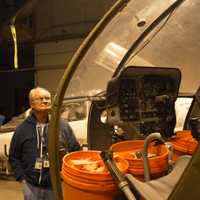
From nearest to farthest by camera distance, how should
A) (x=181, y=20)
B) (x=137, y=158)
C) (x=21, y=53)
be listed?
(x=137, y=158), (x=181, y=20), (x=21, y=53)

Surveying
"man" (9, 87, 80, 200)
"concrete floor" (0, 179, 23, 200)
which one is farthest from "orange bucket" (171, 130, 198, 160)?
"concrete floor" (0, 179, 23, 200)

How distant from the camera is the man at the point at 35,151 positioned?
9.95 ft

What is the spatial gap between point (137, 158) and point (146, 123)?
55cm

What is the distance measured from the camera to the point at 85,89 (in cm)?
326

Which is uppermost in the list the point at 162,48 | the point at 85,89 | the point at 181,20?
the point at 181,20

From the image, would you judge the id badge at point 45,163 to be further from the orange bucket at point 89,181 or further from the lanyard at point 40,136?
the orange bucket at point 89,181

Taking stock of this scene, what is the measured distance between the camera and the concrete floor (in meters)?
5.34

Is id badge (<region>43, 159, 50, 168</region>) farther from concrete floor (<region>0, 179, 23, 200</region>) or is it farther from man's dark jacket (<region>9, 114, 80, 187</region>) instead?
concrete floor (<region>0, 179, 23, 200</region>)

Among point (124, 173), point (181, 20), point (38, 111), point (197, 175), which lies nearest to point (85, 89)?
point (38, 111)

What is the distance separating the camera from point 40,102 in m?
3.09

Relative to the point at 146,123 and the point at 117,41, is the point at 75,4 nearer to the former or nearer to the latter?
the point at 117,41

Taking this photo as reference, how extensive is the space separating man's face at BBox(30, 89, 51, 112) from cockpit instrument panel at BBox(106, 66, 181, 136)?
72 cm

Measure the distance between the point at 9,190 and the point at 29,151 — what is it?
2.96m

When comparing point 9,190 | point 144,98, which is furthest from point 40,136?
point 9,190
